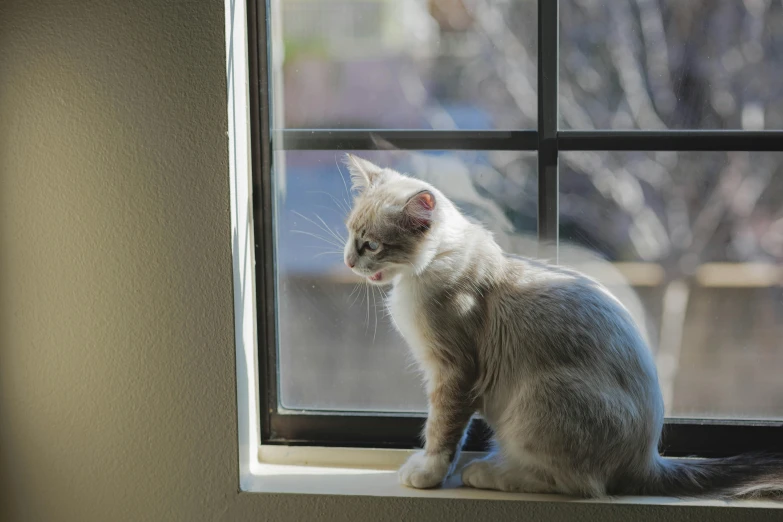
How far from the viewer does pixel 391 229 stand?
1.42 m

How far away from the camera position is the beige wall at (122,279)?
144cm

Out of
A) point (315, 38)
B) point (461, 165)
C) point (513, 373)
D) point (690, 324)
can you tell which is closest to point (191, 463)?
point (513, 373)

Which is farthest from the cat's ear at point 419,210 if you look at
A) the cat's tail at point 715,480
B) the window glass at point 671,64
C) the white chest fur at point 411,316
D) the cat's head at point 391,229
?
the cat's tail at point 715,480

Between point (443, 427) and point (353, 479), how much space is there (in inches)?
10.5

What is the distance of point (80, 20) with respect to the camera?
144cm

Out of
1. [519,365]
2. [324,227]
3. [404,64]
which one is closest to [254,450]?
[324,227]

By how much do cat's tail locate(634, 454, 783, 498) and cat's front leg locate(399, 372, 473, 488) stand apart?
393 mm

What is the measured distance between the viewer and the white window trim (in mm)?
1454

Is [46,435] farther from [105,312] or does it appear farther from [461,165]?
[461,165]

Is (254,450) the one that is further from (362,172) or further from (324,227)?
(362,172)

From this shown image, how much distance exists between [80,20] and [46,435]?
886mm

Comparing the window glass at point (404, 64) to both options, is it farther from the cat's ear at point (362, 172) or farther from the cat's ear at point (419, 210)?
the cat's ear at point (419, 210)

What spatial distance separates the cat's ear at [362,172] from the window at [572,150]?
0.45 feet

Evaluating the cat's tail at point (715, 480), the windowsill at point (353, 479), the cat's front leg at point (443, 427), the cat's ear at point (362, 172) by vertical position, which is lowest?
the windowsill at point (353, 479)
